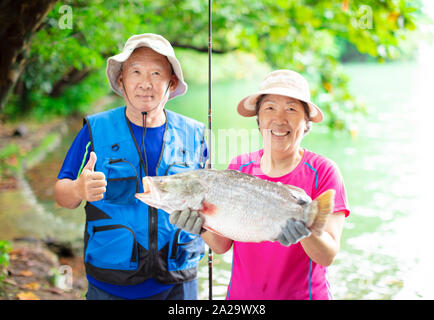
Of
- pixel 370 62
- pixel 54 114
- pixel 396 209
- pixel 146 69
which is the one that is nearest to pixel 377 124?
pixel 396 209

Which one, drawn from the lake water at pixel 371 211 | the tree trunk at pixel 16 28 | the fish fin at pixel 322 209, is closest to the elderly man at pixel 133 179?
the lake water at pixel 371 211

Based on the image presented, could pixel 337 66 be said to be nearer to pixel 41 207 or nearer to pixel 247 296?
pixel 247 296

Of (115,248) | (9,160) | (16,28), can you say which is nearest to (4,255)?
(16,28)

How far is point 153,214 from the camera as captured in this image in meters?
2.62

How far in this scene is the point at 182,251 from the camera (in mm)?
2717

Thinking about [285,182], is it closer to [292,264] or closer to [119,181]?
[292,264]

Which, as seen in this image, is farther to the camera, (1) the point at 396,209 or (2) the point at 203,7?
(1) the point at 396,209

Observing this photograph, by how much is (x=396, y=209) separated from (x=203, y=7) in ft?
16.9

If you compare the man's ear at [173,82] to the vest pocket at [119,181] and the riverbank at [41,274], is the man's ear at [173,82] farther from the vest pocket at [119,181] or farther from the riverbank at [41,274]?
the riverbank at [41,274]

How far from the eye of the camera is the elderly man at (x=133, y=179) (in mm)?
A: 2586

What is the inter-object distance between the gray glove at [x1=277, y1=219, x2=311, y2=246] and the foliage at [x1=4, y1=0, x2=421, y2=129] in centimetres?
221

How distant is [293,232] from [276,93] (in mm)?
716

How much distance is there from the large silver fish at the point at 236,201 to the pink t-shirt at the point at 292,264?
0.27 meters
